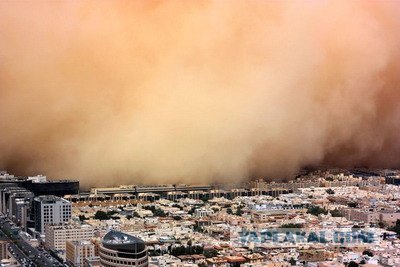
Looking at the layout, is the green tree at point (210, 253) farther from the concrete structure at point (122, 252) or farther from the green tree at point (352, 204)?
the green tree at point (352, 204)

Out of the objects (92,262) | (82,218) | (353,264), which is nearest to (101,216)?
(82,218)

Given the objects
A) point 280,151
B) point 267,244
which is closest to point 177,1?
point 280,151

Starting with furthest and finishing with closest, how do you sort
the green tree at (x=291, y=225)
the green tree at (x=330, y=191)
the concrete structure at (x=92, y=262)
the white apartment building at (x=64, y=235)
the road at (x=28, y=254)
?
the green tree at (x=330, y=191), the green tree at (x=291, y=225), the white apartment building at (x=64, y=235), the road at (x=28, y=254), the concrete structure at (x=92, y=262)

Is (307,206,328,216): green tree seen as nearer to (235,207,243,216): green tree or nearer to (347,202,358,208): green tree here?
(347,202,358,208): green tree

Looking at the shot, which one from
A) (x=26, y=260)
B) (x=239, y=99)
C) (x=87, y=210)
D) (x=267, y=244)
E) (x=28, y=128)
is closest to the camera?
(x=26, y=260)

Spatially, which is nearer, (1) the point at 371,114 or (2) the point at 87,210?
(2) the point at 87,210

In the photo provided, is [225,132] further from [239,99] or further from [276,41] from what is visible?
[276,41]

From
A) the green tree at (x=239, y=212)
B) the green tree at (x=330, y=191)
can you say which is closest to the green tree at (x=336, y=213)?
the green tree at (x=239, y=212)
